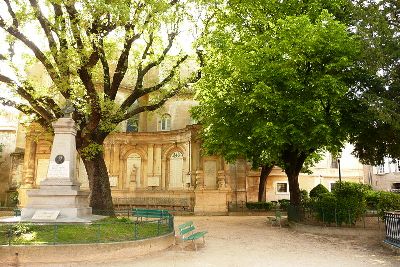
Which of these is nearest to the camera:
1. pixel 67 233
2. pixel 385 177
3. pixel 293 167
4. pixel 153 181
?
pixel 67 233

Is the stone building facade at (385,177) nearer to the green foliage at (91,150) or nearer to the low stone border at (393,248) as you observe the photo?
the low stone border at (393,248)

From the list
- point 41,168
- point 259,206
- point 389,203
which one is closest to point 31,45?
point 389,203

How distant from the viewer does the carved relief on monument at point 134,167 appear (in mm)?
34688

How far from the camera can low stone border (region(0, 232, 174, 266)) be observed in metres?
10.7

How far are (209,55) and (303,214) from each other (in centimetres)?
1073

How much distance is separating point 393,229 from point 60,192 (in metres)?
13.1

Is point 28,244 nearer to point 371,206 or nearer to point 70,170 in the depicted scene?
point 70,170

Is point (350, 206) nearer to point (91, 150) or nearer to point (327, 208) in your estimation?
point (327, 208)

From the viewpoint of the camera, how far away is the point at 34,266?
1059 cm

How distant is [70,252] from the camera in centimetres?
1112

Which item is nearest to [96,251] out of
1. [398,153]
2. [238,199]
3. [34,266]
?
[34,266]

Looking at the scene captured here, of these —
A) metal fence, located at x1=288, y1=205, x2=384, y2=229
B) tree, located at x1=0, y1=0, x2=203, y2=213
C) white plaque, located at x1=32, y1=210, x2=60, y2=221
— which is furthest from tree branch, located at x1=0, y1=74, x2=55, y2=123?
metal fence, located at x1=288, y1=205, x2=384, y2=229

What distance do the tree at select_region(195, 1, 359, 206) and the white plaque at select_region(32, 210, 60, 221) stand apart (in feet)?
32.1

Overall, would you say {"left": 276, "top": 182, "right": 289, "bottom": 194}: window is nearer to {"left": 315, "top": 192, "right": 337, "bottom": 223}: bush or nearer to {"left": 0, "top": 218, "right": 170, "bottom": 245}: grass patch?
{"left": 315, "top": 192, "right": 337, "bottom": 223}: bush
